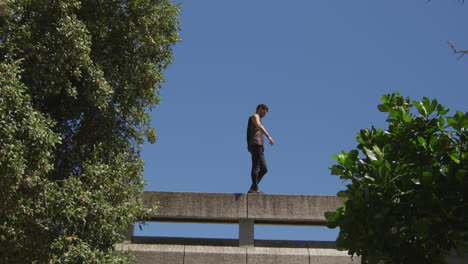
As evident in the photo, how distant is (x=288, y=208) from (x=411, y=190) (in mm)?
5775

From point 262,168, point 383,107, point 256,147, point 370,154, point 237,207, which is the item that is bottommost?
point 370,154

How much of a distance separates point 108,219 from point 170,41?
461 cm

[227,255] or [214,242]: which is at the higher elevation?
[214,242]

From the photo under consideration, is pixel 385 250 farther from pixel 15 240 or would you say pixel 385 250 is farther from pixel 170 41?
pixel 170 41

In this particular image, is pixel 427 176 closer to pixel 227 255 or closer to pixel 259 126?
pixel 227 255

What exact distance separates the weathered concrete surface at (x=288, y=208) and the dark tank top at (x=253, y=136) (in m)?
1.39

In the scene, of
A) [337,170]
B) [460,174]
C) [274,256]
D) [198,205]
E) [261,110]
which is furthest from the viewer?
[261,110]

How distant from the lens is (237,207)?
10.6 metres

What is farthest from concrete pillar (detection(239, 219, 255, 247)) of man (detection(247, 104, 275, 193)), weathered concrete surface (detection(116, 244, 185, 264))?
weathered concrete surface (detection(116, 244, 185, 264))

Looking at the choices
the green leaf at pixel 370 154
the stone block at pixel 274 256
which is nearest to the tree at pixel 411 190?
the green leaf at pixel 370 154

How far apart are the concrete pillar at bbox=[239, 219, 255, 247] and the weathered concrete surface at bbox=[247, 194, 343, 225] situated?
0.19 metres

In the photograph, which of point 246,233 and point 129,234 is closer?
point 129,234

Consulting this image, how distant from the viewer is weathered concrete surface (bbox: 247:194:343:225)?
10641 millimetres

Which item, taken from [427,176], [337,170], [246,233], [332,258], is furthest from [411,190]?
[246,233]
